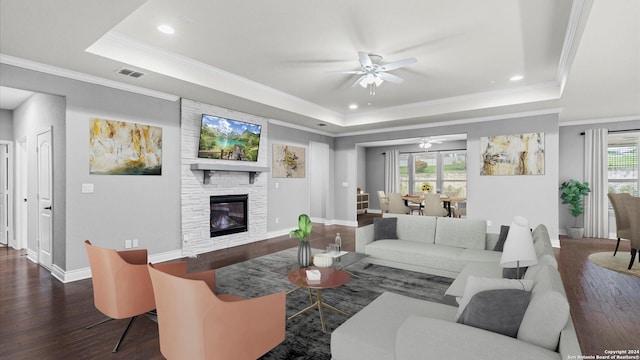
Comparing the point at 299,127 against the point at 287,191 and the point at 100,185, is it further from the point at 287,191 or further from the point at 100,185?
the point at 100,185

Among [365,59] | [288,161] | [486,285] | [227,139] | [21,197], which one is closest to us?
[486,285]

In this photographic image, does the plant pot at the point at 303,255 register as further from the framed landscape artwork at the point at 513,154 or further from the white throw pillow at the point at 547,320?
the framed landscape artwork at the point at 513,154

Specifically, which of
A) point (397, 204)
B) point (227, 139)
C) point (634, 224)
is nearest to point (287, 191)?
point (227, 139)

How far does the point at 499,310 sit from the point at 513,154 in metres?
5.80

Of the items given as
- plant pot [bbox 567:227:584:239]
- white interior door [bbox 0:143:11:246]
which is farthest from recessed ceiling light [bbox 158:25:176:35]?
plant pot [bbox 567:227:584:239]

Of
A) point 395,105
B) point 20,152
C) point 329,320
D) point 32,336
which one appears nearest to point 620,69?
point 395,105

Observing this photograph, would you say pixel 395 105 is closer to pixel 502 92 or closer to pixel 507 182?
pixel 502 92

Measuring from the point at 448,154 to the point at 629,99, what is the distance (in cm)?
582

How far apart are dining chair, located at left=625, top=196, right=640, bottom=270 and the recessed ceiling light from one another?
20.8 ft

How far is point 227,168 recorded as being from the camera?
5.66 metres

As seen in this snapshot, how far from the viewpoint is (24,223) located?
18.5ft

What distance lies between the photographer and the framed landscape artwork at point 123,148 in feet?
13.7

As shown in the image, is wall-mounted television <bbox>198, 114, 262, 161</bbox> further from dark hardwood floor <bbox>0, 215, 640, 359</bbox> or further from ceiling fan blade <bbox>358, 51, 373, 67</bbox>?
ceiling fan blade <bbox>358, 51, 373, 67</bbox>

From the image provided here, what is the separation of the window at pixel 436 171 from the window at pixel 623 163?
3.79m
